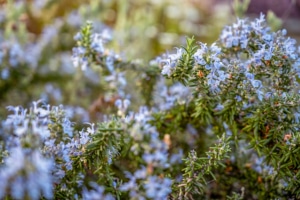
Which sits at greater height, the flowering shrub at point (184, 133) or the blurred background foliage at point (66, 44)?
the blurred background foliage at point (66, 44)

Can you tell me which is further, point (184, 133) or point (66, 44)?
point (66, 44)

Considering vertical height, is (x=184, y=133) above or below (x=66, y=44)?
below

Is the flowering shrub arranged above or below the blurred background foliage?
below

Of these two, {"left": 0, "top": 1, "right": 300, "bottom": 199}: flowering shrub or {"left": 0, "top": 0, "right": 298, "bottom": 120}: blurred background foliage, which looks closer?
{"left": 0, "top": 1, "right": 300, "bottom": 199}: flowering shrub

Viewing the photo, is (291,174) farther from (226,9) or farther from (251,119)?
(226,9)

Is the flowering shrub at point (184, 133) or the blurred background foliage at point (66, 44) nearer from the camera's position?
the flowering shrub at point (184, 133)
